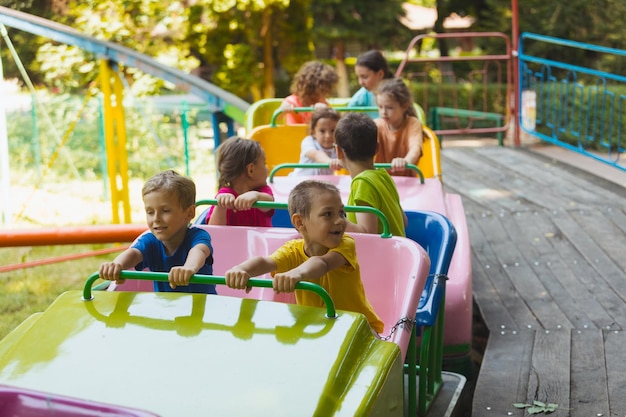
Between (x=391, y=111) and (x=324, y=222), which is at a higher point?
(x=391, y=111)

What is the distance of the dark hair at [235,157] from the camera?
327 cm

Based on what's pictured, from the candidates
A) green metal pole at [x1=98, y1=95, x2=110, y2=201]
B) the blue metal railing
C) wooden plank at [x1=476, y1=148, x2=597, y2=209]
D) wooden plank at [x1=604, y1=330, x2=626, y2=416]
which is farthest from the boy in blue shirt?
green metal pole at [x1=98, y1=95, x2=110, y2=201]

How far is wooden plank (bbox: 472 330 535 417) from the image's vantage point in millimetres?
3064

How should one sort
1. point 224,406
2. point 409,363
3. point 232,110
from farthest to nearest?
point 232,110, point 409,363, point 224,406

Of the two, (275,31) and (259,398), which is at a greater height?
(275,31)

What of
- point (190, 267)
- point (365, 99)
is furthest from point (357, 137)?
point (365, 99)

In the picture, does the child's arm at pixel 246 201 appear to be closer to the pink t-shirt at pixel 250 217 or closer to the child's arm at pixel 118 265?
the pink t-shirt at pixel 250 217

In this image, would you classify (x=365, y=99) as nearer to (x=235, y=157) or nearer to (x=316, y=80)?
(x=316, y=80)

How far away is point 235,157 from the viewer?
3279 mm

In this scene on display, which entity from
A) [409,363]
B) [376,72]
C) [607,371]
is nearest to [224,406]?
[409,363]

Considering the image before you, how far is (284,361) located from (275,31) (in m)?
16.0

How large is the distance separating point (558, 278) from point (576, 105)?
10649mm

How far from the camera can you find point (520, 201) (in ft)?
20.1

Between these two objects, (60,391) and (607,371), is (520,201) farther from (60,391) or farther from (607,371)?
(60,391)
